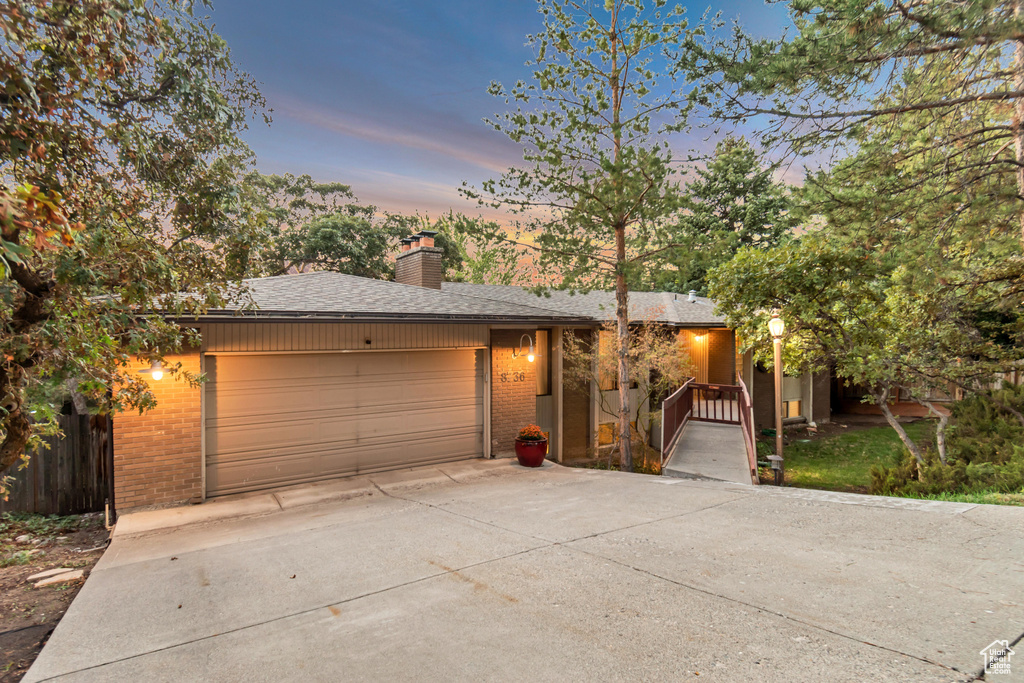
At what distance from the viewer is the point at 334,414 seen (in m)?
8.91

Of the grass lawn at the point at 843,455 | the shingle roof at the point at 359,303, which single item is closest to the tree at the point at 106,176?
the shingle roof at the point at 359,303

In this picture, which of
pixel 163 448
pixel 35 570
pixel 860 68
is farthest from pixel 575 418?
pixel 35 570

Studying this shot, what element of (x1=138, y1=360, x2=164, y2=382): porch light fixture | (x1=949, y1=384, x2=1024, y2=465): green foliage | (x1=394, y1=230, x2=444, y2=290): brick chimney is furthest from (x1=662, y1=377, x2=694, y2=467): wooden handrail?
(x1=138, y1=360, x2=164, y2=382): porch light fixture

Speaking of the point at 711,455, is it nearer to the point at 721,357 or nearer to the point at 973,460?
the point at 973,460

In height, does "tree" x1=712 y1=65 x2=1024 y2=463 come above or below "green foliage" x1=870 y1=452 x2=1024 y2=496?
above

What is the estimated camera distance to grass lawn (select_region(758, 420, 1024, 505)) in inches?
469

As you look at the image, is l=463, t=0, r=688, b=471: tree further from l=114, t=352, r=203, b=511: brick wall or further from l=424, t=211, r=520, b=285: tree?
l=424, t=211, r=520, b=285: tree

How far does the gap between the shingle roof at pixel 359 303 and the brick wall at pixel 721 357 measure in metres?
7.98

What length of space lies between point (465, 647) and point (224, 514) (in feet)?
17.5

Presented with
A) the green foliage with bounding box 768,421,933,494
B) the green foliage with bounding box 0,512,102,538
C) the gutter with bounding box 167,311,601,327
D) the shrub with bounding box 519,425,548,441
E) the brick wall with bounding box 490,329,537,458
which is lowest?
the green foliage with bounding box 768,421,933,494

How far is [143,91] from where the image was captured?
5.08 metres

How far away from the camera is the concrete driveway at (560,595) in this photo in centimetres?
317

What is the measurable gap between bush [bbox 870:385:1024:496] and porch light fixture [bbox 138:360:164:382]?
39.8 ft

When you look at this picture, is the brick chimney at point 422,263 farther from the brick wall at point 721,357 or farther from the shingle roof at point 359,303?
the brick wall at point 721,357
